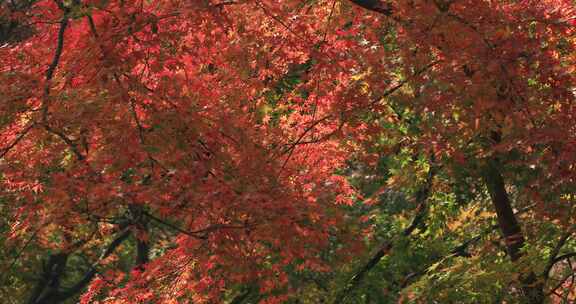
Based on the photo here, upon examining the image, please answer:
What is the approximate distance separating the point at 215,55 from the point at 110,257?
499 centimetres

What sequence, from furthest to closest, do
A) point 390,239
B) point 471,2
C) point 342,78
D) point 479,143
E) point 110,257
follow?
point 110,257
point 390,239
point 342,78
point 479,143
point 471,2

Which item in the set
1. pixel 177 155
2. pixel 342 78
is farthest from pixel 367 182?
pixel 177 155

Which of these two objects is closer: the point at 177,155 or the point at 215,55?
the point at 177,155

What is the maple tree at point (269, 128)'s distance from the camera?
6.66 meters

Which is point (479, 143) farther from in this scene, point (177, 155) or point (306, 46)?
point (177, 155)

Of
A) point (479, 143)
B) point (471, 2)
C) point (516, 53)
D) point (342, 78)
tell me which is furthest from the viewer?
point (342, 78)

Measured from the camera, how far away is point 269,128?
30.9 ft

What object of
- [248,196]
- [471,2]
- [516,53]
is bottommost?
[248,196]

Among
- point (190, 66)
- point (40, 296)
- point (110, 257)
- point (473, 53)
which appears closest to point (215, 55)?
point (190, 66)

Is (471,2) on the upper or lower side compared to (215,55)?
lower

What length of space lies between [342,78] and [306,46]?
1821 mm

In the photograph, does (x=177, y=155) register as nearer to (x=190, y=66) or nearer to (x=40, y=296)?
(x=190, y=66)

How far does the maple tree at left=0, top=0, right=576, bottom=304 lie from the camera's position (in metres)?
6.66

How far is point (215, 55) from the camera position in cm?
962
